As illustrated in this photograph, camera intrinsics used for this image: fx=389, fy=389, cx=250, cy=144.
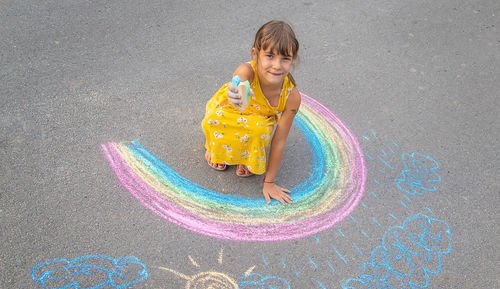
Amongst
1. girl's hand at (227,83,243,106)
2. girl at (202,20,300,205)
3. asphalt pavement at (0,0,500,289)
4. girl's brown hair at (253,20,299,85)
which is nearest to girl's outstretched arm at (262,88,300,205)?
girl at (202,20,300,205)

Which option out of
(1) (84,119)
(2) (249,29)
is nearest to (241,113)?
(1) (84,119)

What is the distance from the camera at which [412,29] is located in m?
4.85

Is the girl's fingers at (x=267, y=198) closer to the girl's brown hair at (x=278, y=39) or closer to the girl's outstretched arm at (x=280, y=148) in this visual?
the girl's outstretched arm at (x=280, y=148)

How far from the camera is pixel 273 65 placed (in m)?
2.36

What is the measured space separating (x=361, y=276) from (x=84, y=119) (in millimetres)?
2302

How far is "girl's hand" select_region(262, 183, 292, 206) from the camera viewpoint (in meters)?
2.72

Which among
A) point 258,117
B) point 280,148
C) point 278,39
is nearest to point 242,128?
point 258,117

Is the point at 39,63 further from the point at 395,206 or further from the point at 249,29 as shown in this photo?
the point at 395,206

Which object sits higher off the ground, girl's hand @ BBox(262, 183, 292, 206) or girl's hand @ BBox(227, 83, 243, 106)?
girl's hand @ BBox(227, 83, 243, 106)

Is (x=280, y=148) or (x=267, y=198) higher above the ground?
(x=280, y=148)

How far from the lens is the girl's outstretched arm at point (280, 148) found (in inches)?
102

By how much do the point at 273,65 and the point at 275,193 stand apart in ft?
2.99

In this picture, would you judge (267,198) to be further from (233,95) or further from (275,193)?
(233,95)

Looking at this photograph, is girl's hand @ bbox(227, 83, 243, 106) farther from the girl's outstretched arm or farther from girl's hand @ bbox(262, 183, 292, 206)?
girl's hand @ bbox(262, 183, 292, 206)
